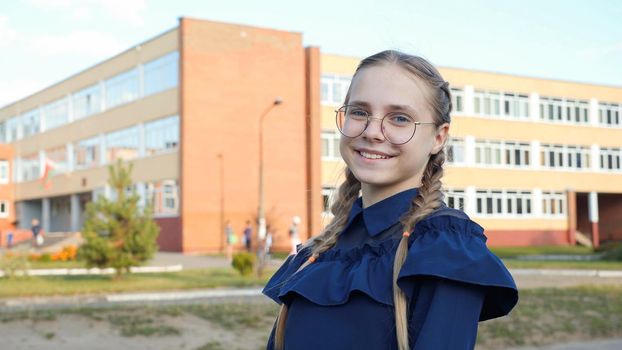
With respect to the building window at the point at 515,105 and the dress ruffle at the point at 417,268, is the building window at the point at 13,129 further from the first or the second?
the dress ruffle at the point at 417,268

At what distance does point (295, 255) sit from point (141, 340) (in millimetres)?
7214

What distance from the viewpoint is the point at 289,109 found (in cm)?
4288

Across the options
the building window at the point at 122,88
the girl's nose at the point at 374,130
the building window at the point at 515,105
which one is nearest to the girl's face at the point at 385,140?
the girl's nose at the point at 374,130

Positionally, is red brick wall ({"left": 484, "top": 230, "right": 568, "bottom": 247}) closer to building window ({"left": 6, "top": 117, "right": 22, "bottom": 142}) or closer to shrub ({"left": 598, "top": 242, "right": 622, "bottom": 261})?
shrub ({"left": 598, "top": 242, "right": 622, "bottom": 261})

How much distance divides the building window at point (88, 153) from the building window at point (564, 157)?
28816mm

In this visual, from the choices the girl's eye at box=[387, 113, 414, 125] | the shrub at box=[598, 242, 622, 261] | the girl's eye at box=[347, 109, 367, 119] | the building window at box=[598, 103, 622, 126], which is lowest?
the shrub at box=[598, 242, 622, 261]

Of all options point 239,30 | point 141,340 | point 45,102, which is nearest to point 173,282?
point 141,340

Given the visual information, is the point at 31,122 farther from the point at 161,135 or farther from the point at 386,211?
the point at 386,211

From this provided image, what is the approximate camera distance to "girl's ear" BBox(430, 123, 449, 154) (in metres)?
2.16

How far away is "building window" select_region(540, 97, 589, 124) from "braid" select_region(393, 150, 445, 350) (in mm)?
52871

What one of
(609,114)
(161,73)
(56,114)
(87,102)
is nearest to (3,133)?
(56,114)

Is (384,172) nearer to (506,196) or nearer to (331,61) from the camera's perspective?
(331,61)

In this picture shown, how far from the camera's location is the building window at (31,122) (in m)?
59.8

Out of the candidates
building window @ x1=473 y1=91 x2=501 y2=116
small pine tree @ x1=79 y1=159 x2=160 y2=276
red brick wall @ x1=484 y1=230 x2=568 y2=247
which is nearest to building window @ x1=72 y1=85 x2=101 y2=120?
building window @ x1=473 y1=91 x2=501 y2=116
